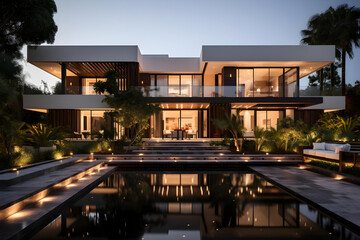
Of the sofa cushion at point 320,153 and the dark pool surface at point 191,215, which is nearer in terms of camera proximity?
the dark pool surface at point 191,215

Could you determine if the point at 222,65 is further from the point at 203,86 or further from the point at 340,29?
the point at 340,29

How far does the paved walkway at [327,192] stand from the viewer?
4172 millimetres

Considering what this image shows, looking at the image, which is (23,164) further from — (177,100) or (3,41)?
(3,41)

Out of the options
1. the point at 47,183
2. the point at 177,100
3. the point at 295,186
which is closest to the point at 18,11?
the point at 177,100

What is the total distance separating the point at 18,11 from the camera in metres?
15.2

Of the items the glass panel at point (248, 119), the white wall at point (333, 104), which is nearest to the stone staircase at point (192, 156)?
the glass panel at point (248, 119)

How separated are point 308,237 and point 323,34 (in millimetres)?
22650

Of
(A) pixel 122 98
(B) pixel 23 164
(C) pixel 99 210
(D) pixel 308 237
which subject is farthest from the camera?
(A) pixel 122 98

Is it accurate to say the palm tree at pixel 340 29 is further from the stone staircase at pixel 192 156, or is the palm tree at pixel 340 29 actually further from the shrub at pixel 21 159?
the shrub at pixel 21 159

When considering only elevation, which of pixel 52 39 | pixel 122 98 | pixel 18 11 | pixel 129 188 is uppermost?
pixel 18 11

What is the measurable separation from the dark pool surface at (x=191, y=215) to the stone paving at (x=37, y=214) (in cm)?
16

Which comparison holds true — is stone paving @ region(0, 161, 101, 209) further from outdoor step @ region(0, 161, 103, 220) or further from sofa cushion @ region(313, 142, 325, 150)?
sofa cushion @ region(313, 142, 325, 150)

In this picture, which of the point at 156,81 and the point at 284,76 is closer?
the point at 284,76

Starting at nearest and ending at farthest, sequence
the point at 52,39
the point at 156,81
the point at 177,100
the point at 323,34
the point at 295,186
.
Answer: the point at 295,186, the point at 177,100, the point at 52,39, the point at 156,81, the point at 323,34
